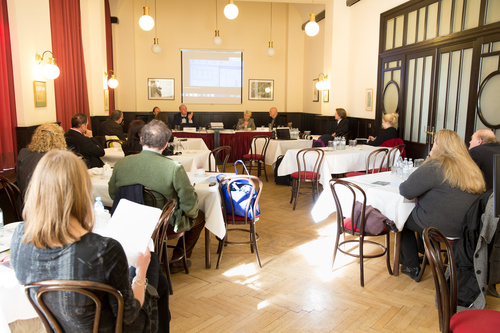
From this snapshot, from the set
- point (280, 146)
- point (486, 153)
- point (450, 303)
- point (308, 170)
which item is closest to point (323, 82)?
point (280, 146)

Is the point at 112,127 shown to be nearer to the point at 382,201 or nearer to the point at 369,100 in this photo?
the point at 369,100

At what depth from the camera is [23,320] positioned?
1942 millimetres

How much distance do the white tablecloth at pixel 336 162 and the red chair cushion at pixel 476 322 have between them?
377cm

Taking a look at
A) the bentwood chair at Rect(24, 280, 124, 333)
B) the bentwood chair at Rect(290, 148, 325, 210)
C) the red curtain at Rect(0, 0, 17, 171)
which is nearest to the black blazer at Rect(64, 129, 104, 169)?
the red curtain at Rect(0, 0, 17, 171)

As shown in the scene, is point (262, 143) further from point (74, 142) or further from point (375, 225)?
point (375, 225)

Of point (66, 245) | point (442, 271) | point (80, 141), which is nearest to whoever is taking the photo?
point (66, 245)

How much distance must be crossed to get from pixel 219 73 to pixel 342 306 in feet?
34.0

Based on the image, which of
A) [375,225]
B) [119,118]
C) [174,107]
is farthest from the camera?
[174,107]

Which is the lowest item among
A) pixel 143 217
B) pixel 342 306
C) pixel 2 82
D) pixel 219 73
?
pixel 342 306

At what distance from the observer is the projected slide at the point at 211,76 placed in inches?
491

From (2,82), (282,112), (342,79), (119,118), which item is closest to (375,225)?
(2,82)

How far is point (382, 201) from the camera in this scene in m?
3.64

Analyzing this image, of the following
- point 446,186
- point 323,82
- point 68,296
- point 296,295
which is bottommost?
point 296,295

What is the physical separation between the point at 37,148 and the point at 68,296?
2.39m
